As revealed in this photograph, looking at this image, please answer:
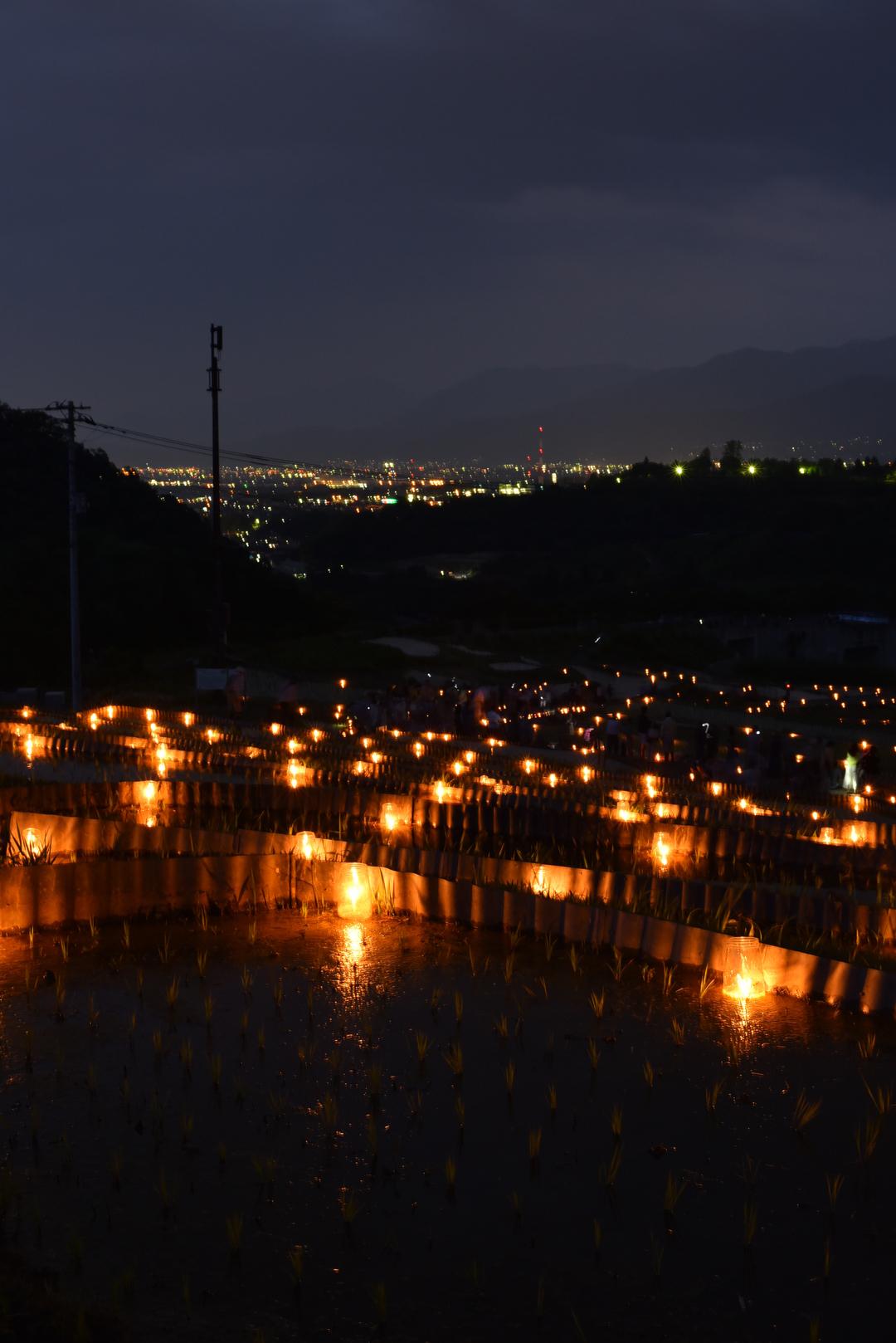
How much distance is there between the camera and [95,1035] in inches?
355

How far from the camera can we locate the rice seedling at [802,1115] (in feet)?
26.3

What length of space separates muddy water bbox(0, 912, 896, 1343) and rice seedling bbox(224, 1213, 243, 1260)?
0.07m

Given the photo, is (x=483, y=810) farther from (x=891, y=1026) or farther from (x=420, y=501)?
(x=420, y=501)

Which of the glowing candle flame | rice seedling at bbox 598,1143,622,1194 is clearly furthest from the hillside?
rice seedling at bbox 598,1143,622,1194

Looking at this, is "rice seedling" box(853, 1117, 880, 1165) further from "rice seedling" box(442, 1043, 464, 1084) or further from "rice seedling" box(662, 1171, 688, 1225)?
"rice seedling" box(442, 1043, 464, 1084)

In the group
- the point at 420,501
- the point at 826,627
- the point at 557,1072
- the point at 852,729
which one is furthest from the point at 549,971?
the point at 420,501

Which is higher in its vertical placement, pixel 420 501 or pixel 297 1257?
pixel 420 501

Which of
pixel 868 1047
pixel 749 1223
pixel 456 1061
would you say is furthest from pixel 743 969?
pixel 749 1223

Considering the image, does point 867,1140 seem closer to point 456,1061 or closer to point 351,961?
point 456,1061

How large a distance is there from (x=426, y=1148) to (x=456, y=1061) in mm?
1021

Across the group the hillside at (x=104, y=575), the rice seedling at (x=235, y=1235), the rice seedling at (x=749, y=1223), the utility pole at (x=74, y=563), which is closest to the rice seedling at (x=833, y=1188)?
the rice seedling at (x=749, y=1223)

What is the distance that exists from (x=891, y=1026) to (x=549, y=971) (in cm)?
255

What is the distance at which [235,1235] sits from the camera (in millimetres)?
6453

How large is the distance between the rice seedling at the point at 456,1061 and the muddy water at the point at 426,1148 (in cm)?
6
